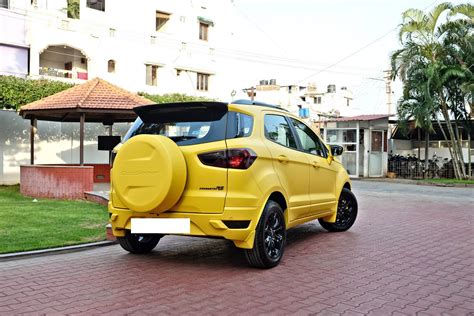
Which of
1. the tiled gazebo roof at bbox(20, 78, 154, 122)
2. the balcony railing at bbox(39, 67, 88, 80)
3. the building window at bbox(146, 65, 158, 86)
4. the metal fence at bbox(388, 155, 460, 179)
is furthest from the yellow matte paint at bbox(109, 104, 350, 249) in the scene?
the building window at bbox(146, 65, 158, 86)

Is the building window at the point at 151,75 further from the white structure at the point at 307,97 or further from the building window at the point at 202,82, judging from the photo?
the white structure at the point at 307,97

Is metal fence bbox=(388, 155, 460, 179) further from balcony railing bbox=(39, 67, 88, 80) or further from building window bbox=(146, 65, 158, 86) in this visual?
balcony railing bbox=(39, 67, 88, 80)

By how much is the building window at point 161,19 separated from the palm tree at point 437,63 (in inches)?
678

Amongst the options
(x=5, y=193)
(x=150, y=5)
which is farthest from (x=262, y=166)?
(x=150, y=5)

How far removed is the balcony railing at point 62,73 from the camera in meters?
27.6

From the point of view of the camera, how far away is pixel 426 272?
18.3 ft

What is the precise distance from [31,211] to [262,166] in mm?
6652

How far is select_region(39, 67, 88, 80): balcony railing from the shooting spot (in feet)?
90.4

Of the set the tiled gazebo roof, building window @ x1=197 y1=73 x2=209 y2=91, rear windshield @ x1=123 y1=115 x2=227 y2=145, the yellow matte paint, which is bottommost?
the yellow matte paint

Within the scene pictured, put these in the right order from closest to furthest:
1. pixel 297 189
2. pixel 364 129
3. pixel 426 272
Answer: pixel 426 272 → pixel 297 189 → pixel 364 129

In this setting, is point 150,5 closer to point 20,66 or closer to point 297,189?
point 20,66

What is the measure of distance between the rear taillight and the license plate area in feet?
2.22

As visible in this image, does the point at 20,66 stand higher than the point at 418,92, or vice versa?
the point at 20,66

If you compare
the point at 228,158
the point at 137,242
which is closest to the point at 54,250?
the point at 137,242
